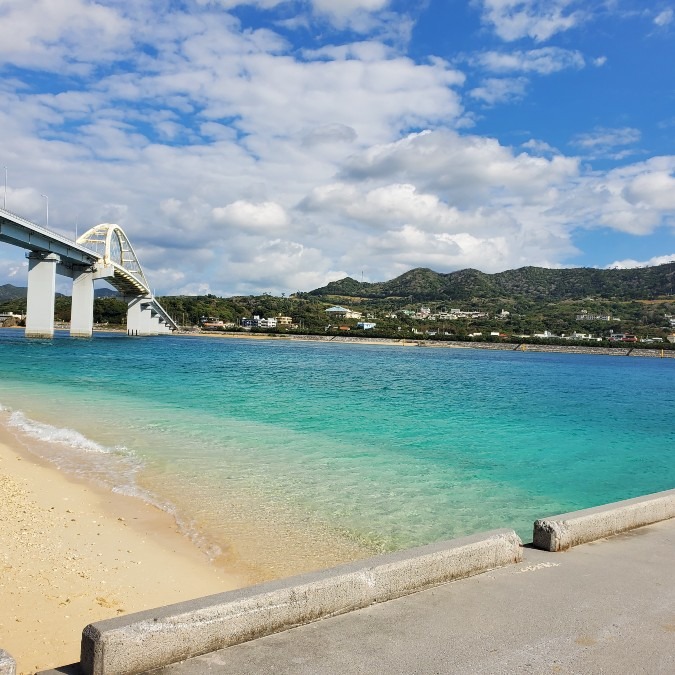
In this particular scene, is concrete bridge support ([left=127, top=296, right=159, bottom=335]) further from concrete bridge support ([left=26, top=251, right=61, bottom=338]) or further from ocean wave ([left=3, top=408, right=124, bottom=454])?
ocean wave ([left=3, top=408, right=124, bottom=454])

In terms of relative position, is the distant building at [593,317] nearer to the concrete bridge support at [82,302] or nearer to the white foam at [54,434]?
the concrete bridge support at [82,302]

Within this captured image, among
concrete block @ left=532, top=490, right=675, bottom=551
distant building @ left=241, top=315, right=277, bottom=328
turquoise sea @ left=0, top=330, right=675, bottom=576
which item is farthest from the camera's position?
distant building @ left=241, top=315, right=277, bottom=328

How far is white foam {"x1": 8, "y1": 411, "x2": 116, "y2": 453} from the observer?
46.1 ft

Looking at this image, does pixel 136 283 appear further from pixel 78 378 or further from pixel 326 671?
pixel 326 671

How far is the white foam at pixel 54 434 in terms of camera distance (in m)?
14.0

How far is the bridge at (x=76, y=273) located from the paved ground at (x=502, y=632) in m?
64.7

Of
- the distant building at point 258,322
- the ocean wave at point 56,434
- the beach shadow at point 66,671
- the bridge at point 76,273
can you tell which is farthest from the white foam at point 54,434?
the distant building at point 258,322

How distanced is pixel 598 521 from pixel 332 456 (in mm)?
9173

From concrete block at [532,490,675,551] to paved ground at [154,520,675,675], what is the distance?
1.37 ft

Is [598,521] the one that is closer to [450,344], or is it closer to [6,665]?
[6,665]

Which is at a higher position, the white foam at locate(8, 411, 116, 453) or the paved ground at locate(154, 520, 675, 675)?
the paved ground at locate(154, 520, 675, 675)

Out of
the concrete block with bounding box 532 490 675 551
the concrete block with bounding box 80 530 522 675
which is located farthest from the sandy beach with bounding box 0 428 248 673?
the concrete block with bounding box 532 490 675 551

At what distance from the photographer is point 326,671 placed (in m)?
3.20

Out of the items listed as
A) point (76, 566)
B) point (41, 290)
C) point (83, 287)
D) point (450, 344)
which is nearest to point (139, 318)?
point (83, 287)
